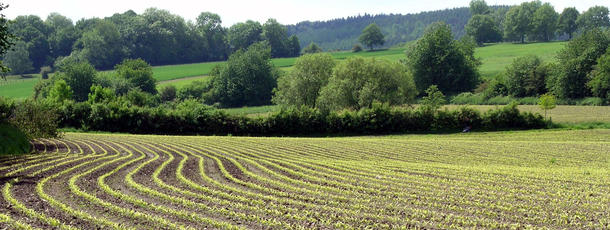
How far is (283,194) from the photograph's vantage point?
16.8 meters

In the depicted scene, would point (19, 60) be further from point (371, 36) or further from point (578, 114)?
point (578, 114)

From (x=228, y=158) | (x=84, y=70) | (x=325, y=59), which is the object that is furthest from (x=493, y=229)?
(x=84, y=70)

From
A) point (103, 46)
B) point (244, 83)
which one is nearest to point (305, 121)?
point (244, 83)

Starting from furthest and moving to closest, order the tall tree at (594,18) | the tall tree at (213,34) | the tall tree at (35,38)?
1. the tall tree at (213,34)
2. the tall tree at (594,18)
3. the tall tree at (35,38)

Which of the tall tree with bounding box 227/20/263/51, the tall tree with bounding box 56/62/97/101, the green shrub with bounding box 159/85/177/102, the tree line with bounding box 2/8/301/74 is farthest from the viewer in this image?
the tall tree with bounding box 227/20/263/51

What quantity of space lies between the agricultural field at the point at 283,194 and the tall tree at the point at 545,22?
144m

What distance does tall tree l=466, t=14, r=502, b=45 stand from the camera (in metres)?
166

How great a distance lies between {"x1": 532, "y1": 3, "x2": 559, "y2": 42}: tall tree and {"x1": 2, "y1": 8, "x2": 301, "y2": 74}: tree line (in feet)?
269

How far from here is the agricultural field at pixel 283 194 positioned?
13.0 metres

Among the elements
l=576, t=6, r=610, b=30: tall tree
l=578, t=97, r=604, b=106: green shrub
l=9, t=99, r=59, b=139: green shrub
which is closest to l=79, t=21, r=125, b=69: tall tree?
l=9, t=99, r=59, b=139: green shrub

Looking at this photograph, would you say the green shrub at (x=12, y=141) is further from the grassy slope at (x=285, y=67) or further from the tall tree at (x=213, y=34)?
the tall tree at (x=213, y=34)

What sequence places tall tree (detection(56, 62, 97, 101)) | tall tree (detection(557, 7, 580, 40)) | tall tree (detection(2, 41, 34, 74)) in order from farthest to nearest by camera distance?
tall tree (detection(557, 7, 580, 40)) < tall tree (detection(2, 41, 34, 74)) < tall tree (detection(56, 62, 97, 101))

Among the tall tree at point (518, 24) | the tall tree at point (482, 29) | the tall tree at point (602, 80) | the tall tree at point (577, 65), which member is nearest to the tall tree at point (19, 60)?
the tall tree at point (577, 65)

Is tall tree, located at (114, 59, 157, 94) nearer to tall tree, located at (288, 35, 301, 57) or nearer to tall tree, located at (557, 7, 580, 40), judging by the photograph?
A: tall tree, located at (288, 35, 301, 57)
